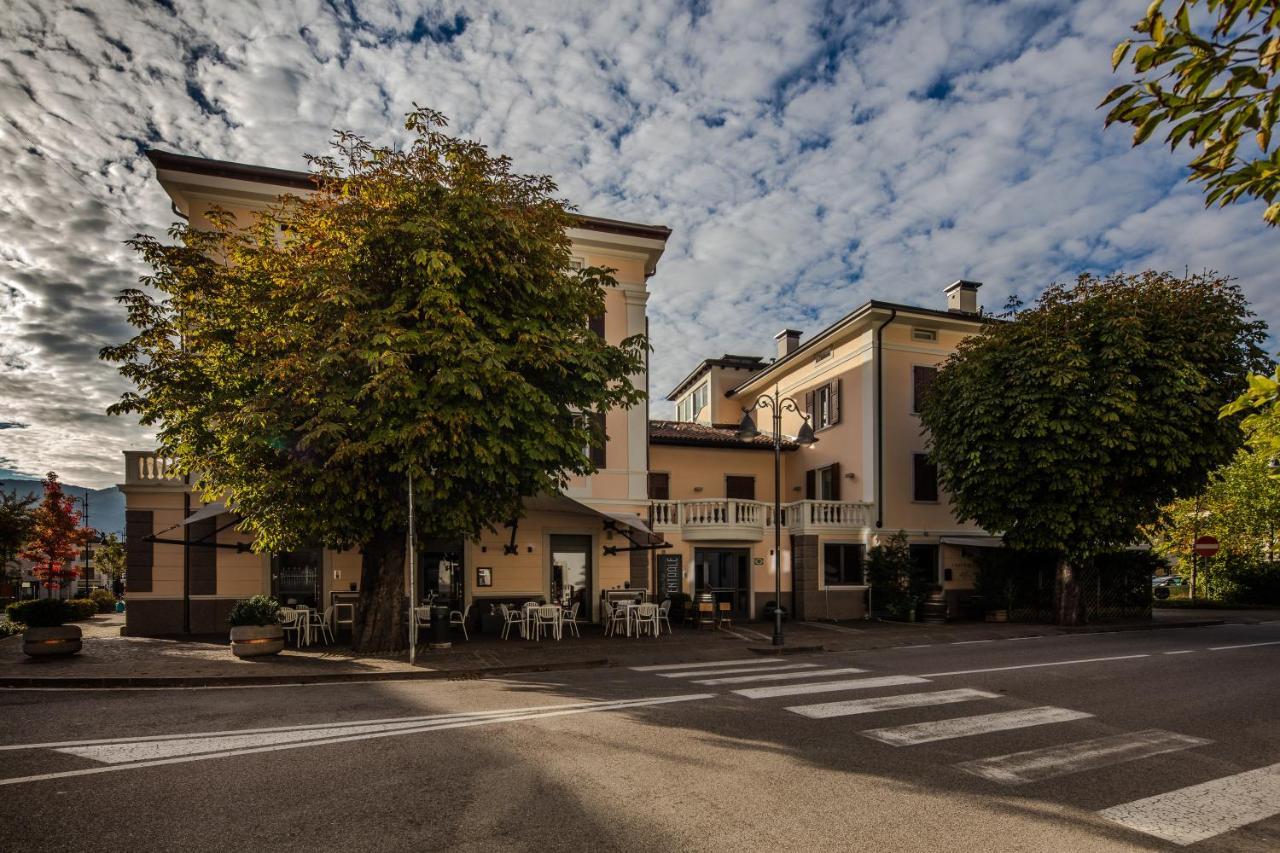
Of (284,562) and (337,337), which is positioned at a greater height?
(337,337)

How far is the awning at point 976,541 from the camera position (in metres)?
24.7

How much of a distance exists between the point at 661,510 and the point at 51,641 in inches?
608

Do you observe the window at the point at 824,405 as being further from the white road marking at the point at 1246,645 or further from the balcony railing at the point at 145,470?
the balcony railing at the point at 145,470

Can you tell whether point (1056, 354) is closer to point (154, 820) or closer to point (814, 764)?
point (814, 764)

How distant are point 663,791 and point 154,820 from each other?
398cm

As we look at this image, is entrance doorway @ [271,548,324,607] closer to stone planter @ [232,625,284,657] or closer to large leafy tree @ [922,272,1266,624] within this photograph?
stone planter @ [232,625,284,657]

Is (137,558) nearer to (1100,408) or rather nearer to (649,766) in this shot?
(649,766)

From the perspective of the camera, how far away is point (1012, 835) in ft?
17.4

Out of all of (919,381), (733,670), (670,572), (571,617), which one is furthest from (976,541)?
(733,670)

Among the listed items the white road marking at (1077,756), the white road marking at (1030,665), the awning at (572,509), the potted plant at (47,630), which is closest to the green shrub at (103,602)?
the potted plant at (47,630)

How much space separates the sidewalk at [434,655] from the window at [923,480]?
534 cm

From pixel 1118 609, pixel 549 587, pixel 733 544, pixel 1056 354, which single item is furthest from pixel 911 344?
pixel 549 587

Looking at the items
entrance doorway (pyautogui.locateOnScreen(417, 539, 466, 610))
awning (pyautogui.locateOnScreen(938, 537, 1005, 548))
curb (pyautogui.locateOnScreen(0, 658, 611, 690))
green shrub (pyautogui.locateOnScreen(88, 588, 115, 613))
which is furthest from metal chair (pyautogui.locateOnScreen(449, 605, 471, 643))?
green shrub (pyautogui.locateOnScreen(88, 588, 115, 613))

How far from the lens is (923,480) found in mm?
25734
